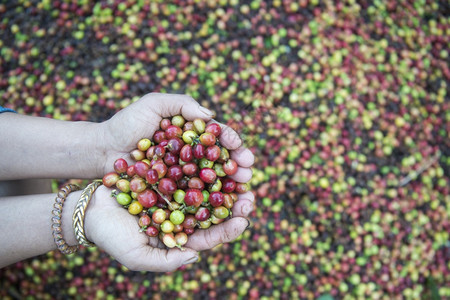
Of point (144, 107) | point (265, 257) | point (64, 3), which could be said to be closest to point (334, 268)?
point (265, 257)

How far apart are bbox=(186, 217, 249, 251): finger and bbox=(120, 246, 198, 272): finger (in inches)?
7.7

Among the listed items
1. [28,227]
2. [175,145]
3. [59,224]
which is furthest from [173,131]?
[28,227]

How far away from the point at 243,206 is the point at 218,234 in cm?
24

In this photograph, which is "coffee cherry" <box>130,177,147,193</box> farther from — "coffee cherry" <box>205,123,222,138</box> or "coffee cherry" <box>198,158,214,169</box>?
"coffee cherry" <box>205,123,222,138</box>

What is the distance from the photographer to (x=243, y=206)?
2.37 metres

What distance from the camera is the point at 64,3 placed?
12.9ft

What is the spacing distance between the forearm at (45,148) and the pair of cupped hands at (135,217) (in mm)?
124

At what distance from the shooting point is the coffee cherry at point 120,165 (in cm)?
235

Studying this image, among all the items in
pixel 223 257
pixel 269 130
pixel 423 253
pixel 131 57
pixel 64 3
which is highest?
pixel 64 3

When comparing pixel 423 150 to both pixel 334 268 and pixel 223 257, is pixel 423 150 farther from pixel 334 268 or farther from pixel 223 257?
pixel 223 257

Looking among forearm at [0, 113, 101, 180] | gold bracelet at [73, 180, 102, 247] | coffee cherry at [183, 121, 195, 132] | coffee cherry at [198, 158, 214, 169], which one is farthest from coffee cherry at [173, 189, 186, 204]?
→ forearm at [0, 113, 101, 180]

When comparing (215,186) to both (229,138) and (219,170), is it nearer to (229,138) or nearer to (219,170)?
(219,170)

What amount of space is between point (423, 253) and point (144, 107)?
3081 millimetres

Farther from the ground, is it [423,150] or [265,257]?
[423,150]
